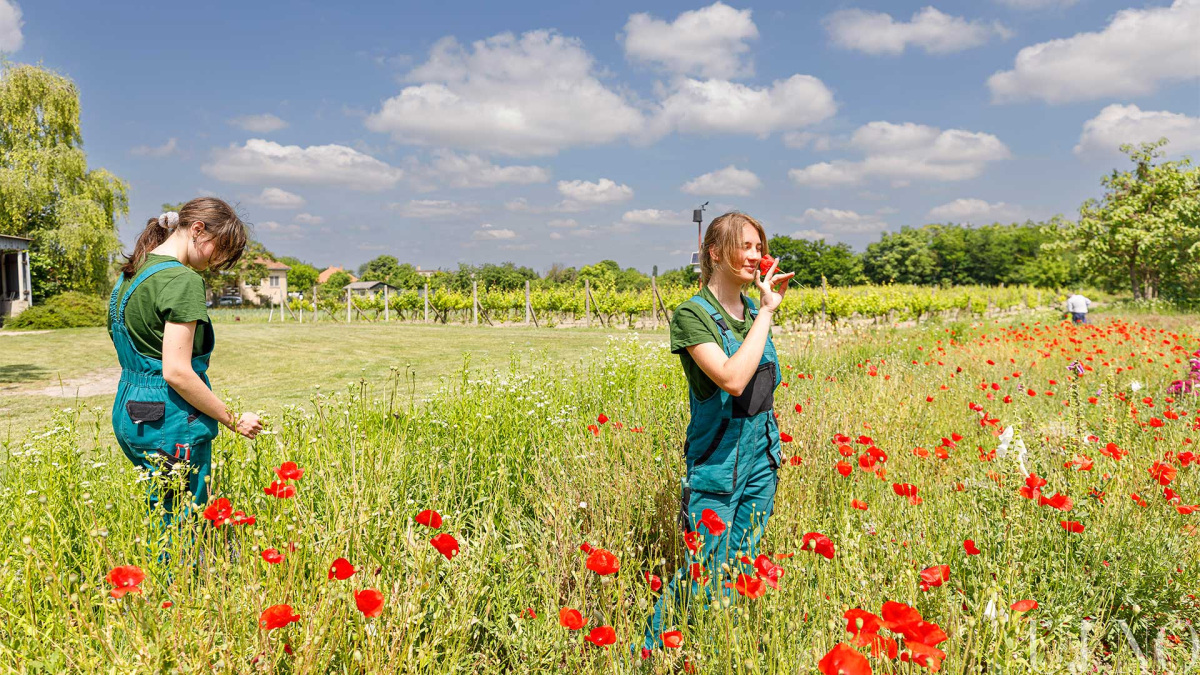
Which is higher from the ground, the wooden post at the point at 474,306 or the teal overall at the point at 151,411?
the wooden post at the point at 474,306

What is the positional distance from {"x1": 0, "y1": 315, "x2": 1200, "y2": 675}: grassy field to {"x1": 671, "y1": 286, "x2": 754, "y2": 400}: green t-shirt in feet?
1.65

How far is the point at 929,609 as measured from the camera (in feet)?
6.07

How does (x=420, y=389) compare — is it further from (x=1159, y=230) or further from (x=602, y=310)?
(x=1159, y=230)

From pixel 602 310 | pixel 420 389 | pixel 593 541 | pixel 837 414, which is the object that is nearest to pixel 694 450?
pixel 593 541

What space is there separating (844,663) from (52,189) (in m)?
33.5

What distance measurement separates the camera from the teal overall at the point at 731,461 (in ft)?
6.41

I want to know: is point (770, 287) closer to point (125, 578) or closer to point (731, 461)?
point (731, 461)

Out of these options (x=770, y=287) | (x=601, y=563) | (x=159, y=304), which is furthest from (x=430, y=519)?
(x=159, y=304)

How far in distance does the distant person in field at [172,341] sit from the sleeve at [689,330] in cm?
145

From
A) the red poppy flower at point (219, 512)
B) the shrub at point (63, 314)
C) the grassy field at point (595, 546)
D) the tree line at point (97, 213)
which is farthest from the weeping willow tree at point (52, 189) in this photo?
the red poppy flower at point (219, 512)

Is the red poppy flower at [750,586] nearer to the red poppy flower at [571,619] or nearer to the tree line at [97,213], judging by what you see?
the red poppy flower at [571,619]

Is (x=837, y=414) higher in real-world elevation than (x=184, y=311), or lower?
lower

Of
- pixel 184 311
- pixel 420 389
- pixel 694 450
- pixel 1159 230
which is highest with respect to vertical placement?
pixel 1159 230

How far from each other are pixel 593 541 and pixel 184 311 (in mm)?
1516
